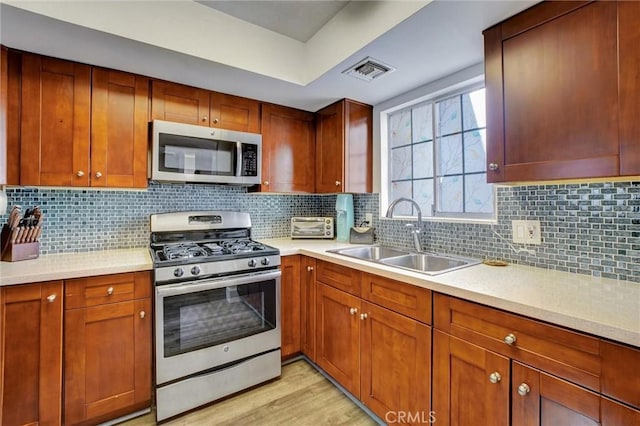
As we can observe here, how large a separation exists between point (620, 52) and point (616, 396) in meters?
1.12

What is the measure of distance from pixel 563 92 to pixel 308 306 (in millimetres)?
1907

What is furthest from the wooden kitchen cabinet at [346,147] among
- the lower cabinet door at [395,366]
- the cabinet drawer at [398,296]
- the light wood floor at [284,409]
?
the light wood floor at [284,409]

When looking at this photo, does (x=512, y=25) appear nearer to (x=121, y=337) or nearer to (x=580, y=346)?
(x=580, y=346)

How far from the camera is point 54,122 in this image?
1.72 meters

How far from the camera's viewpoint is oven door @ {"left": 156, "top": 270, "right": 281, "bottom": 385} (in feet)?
5.54

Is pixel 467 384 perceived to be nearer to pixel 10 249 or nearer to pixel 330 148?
pixel 330 148

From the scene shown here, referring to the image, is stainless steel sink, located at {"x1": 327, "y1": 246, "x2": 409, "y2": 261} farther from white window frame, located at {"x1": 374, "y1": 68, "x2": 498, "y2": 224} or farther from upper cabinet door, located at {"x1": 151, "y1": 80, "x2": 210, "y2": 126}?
upper cabinet door, located at {"x1": 151, "y1": 80, "x2": 210, "y2": 126}

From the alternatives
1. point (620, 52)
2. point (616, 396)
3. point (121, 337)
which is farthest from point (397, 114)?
point (121, 337)

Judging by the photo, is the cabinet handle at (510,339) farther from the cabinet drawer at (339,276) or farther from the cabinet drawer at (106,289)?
the cabinet drawer at (106,289)

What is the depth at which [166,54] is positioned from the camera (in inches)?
65.2

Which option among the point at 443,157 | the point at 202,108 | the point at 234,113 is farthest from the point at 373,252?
the point at 202,108

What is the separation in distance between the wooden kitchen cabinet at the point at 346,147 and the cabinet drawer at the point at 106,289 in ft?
5.00

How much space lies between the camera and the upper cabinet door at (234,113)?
2229 mm
